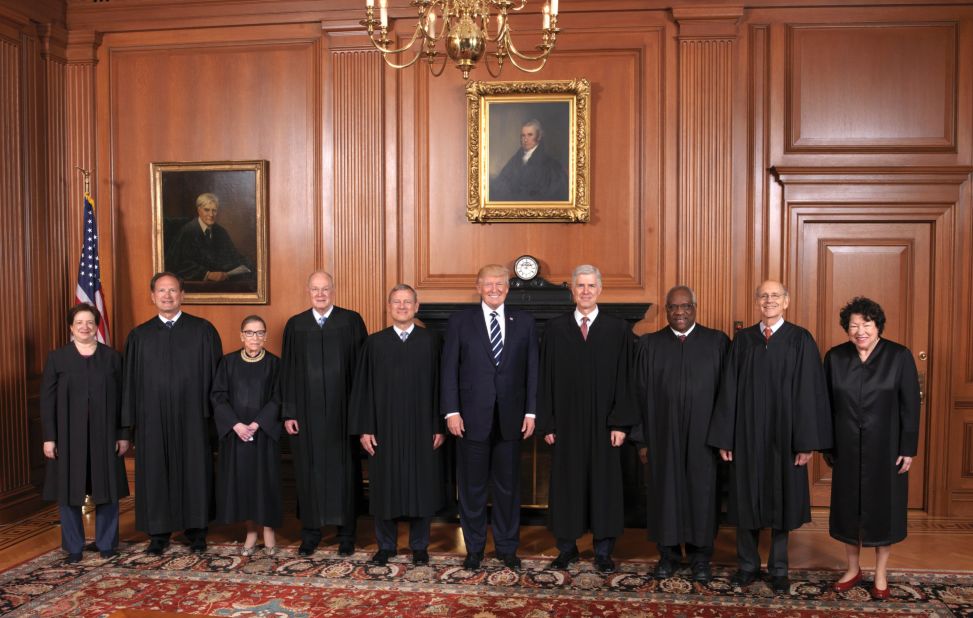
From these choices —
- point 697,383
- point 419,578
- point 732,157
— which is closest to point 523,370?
point 697,383

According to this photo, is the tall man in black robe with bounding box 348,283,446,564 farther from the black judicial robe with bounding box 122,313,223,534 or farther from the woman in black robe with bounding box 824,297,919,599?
the woman in black robe with bounding box 824,297,919,599

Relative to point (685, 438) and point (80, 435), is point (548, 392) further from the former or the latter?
point (80, 435)

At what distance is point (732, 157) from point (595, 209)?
43.9 inches

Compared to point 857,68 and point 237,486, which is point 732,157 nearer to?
point 857,68

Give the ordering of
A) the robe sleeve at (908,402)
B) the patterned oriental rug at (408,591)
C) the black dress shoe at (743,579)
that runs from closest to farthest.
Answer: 1. the patterned oriental rug at (408,591)
2. the robe sleeve at (908,402)
3. the black dress shoe at (743,579)

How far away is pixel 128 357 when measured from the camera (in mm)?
5637

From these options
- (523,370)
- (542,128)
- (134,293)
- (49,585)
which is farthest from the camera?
(134,293)

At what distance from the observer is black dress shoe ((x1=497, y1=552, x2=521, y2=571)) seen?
17.3 ft

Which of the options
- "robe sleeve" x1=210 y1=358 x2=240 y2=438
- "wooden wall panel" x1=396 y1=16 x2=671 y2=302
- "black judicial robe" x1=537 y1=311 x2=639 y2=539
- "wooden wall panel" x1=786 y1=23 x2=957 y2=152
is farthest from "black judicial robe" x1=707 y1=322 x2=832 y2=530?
"robe sleeve" x1=210 y1=358 x2=240 y2=438

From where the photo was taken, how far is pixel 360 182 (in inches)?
266

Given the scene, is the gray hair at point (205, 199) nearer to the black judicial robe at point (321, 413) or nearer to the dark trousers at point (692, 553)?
the black judicial robe at point (321, 413)

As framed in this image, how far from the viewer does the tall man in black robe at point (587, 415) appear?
5.21m

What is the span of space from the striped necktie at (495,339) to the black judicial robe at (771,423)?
1371mm

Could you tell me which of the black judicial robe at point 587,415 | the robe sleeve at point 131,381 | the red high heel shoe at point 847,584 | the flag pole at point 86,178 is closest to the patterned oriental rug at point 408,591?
the red high heel shoe at point 847,584
